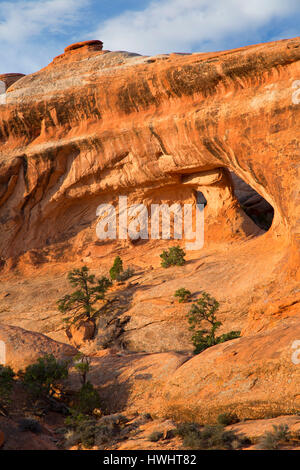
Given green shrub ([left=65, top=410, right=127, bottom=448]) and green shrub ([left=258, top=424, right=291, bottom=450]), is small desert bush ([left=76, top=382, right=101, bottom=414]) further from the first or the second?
green shrub ([left=258, top=424, right=291, bottom=450])

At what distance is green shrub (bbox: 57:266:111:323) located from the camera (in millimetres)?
25109

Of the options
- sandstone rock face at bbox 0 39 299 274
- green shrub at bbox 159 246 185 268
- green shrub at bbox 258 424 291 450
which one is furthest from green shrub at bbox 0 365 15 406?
green shrub at bbox 159 246 185 268

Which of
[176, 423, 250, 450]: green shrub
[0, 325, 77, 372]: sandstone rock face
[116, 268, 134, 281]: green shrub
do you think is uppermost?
[116, 268, 134, 281]: green shrub

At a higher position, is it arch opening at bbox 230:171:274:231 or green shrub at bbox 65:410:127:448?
arch opening at bbox 230:171:274:231

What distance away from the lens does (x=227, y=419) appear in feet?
39.9

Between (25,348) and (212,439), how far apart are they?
922 cm

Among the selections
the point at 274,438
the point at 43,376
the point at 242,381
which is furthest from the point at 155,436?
the point at 43,376

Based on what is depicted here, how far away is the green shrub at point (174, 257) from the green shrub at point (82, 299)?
3.99 meters

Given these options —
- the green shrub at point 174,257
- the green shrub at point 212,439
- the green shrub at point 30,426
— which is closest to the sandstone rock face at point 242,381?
the green shrub at point 212,439

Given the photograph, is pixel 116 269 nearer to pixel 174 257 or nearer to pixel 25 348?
pixel 174 257

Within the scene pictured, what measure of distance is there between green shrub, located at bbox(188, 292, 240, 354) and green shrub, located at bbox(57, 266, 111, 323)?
21.1 ft

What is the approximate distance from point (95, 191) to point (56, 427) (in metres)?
19.7
